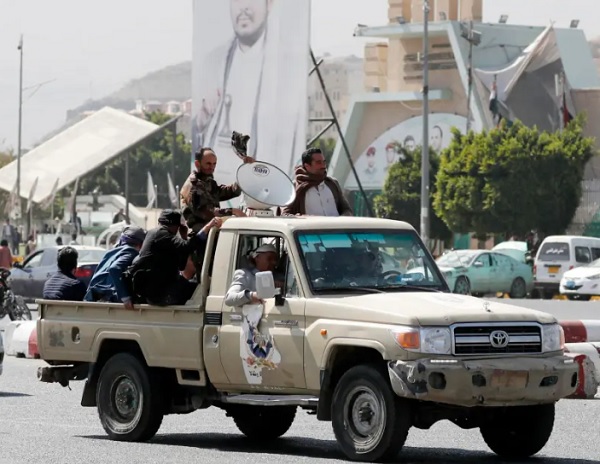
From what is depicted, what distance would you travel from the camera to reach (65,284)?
18.5 meters

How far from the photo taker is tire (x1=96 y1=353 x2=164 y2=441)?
544 inches

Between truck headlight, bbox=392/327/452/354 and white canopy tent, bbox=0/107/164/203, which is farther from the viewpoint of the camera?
white canopy tent, bbox=0/107/164/203

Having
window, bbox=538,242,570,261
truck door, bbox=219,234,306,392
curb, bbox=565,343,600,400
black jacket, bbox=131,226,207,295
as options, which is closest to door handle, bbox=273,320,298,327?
truck door, bbox=219,234,306,392

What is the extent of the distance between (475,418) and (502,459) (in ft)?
1.39

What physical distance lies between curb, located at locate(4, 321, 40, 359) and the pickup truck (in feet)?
35.3

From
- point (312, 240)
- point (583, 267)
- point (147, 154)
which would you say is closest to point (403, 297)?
point (312, 240)

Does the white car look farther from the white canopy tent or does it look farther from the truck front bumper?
the white canopy tent

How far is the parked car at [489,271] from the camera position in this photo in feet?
164

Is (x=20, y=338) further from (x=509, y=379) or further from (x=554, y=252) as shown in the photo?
(x=554, y=252)

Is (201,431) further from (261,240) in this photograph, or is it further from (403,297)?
(403,297)

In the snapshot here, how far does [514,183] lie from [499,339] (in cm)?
6559

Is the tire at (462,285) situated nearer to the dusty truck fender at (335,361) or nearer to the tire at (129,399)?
the tire at (129,399)

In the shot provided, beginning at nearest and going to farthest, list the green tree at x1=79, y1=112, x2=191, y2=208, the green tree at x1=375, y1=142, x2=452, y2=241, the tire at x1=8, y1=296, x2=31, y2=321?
the tire at x1=8, y1=296, x2=31, y2=321 < the green tree at x1=375, y1=142, x2=452, y2=241 < the green tree at x1=79, y1=112, x2=191, y2=208

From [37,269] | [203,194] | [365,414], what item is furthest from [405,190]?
[365,414]
